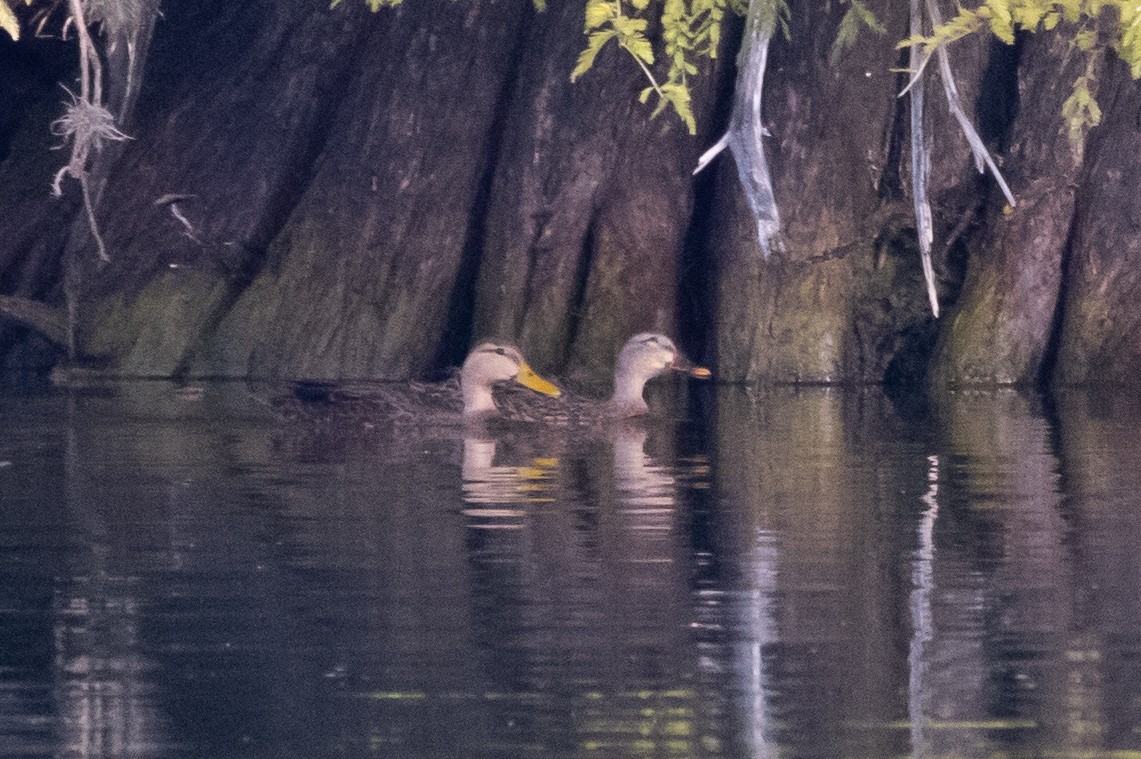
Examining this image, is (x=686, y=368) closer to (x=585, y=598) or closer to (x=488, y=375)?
(x=488, y=375)

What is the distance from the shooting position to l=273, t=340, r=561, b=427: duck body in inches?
685

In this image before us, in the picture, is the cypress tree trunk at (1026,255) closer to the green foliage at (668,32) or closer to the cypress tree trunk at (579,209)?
the cypress tree trunk at (579,209)

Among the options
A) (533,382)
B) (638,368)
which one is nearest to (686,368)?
(638,368)

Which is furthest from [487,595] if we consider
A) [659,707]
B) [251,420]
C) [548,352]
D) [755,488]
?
[548,352]

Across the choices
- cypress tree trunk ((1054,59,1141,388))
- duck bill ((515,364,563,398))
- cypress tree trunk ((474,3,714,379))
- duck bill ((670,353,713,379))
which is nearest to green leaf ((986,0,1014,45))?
duck bill ((670,353,713,379))

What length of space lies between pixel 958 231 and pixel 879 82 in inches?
58.1

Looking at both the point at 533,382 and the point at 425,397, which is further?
the point at 533,382

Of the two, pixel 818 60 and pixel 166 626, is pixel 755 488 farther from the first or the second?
pixel 818 60

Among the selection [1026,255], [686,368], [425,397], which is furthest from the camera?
[1026,255]

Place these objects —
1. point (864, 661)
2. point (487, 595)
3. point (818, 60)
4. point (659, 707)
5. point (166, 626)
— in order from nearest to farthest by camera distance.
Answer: point (659, 707) → point (864, 661) → point (166, 626) → point (487, 595) → point (818, 60)

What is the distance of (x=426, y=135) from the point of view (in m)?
22.3

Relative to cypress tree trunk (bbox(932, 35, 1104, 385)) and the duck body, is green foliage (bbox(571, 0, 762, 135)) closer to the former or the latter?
the duck body

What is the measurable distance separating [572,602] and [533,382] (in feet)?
31.4

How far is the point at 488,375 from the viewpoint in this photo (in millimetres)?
18359
